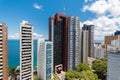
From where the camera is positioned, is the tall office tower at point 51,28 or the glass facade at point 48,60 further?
the tall office tower at point 51,28

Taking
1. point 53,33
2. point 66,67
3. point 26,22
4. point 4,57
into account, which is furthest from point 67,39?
point 4,57

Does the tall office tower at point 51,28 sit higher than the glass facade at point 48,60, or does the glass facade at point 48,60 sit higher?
the tall office tower at point 51,28

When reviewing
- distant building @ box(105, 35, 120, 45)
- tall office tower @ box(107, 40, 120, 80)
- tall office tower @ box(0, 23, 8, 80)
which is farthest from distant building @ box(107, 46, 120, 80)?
distant building @ box(105, 35, 120, 45)

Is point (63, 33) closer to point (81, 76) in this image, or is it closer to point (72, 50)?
point (72, 50)

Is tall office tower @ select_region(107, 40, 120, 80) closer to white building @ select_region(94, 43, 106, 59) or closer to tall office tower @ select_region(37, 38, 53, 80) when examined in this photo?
tall office tower @ select_region(37, 38, 53, 80)

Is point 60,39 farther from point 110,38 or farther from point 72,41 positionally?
point 110,38

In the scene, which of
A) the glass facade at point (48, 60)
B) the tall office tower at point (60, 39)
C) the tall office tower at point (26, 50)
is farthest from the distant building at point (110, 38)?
the tall office tower at point (26, 50)

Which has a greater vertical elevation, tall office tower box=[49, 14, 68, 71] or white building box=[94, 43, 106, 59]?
tall office tower box=[49, 14, 68, 71]

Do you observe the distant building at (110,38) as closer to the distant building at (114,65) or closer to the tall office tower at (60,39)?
the tall office tower at (60,39)
